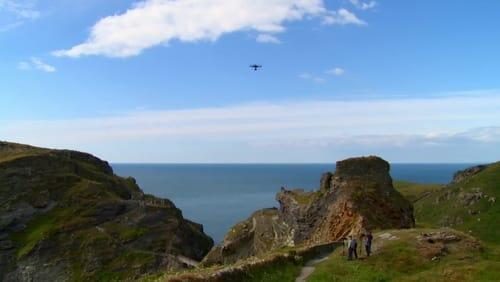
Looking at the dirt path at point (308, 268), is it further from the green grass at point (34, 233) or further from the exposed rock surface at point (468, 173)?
the exposed rock surface at point (468, 173)

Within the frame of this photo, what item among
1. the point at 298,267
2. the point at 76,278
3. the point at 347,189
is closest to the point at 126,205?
the point at 76,278

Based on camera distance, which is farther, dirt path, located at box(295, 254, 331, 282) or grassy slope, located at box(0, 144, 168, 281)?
grassy slope, located at box(0, 144, 168, 281)

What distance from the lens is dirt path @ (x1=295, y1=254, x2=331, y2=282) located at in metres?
31.4

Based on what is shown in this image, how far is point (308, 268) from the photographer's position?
113ft

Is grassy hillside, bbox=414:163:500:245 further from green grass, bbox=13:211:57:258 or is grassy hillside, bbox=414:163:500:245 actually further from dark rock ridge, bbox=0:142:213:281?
green grass, bbox=13:211:57:258

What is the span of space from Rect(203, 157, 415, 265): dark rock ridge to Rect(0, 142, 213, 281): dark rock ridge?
789 inches

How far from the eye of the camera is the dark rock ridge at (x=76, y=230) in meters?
83.5

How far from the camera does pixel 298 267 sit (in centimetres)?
3422

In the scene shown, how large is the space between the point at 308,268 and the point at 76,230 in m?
65.5

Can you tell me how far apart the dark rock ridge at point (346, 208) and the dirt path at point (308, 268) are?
739 centimetres

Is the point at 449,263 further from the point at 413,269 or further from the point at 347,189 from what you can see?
the point at 347,189

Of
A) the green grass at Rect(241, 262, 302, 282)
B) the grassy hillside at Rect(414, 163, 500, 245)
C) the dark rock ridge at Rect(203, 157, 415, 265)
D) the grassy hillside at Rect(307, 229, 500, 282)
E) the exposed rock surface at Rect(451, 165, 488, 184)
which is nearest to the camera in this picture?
the green grass at Rect(241, 262, 302, 282)

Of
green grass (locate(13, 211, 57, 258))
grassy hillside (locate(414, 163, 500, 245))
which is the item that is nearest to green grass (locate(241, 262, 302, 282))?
green grass (locate(13, 211, 57, 258))

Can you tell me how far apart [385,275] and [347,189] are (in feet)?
81.4
